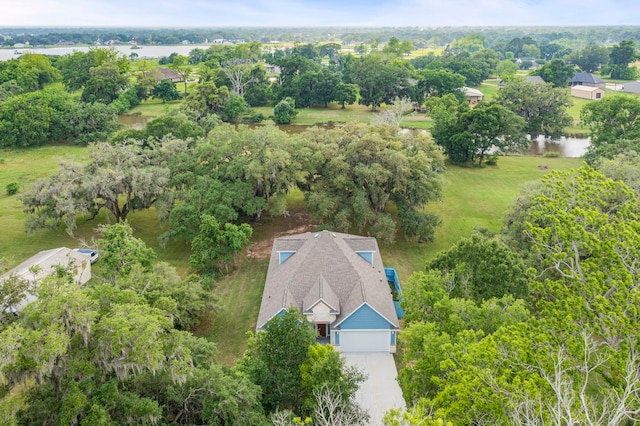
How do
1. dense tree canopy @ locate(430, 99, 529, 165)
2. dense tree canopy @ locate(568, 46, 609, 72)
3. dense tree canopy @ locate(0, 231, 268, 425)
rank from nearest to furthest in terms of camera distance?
dense tree canopy @ locate(0, 231, 268, 425) → dense tree canopy @ locate(430, 99, 529, 165) → dense tree canopy @ locate(568, 46, 609, 72)

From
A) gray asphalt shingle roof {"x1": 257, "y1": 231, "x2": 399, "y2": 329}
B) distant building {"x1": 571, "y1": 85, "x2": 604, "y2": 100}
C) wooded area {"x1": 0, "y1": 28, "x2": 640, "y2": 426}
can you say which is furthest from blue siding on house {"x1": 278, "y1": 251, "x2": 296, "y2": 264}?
distant building {"x1": 571, "y1": 85, "x2": 604, "y2": 100}

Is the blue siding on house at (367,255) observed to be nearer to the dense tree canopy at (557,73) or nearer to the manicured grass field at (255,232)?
the manicured grass field at (255,232)

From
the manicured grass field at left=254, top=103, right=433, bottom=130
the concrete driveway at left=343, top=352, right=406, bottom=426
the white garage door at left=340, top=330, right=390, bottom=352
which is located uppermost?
the manicured grass field at left=254, top=103, right=433, bottom=130

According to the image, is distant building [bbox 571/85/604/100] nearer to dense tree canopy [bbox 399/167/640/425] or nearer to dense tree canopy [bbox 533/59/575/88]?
dense tree canopy [bbox 533/59/575/88]

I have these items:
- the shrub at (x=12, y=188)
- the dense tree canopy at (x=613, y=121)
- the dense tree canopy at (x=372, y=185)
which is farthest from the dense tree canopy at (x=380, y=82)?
the shrub at (x=12, y=188)

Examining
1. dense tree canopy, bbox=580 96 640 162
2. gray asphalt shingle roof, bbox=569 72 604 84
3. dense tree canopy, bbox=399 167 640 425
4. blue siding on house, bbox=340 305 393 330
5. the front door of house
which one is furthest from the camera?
gray asphalt shingle roof, bbox=569 72 604 84

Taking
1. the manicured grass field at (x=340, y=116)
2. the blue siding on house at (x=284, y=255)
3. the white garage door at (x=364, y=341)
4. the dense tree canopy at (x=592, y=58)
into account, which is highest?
the dense tree canopy at (x=592, y=58)

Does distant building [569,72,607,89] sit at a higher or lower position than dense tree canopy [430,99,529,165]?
higher

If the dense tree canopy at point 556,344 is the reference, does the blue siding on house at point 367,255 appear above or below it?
below
